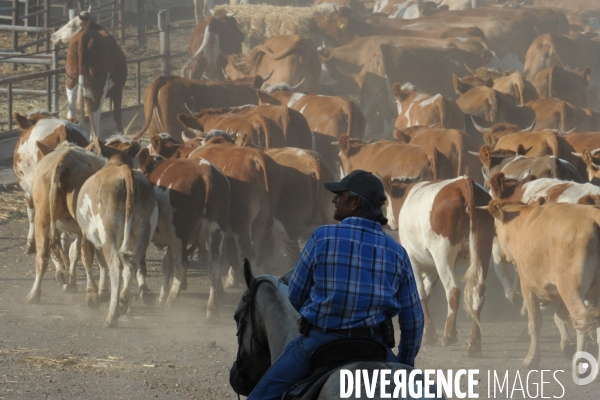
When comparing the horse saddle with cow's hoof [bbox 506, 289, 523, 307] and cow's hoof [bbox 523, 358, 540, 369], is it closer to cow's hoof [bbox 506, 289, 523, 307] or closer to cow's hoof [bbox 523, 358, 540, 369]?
cow's hoof [bbox 523, 358, 540, 369]

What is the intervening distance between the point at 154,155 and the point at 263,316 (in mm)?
7683

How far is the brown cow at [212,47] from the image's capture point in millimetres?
23797

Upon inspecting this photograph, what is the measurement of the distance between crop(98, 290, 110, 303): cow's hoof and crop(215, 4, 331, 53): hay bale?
653 inches

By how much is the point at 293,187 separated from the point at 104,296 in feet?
9.46

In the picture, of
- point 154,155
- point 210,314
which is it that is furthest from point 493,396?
point 154,155

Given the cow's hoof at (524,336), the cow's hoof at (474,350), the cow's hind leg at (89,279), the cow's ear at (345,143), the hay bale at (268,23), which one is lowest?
the cow's hoof at (524,336)

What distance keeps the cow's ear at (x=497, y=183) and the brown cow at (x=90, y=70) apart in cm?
958

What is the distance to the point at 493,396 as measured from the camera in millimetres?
7527

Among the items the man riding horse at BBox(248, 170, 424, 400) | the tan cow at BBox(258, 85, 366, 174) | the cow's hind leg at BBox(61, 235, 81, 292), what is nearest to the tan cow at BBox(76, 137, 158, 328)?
the cow's hind leg at BBox(61, 235, 81, 292)

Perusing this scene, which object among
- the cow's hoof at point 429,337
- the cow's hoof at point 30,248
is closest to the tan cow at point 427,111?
the cow's hoof at point 429,337

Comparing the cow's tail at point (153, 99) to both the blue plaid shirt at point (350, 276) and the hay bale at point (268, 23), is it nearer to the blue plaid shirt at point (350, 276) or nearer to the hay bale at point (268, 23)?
the hay bale at point (268, 23)

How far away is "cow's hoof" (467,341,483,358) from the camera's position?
29.0 ft

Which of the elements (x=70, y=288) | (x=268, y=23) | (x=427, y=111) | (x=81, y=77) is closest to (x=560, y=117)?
(x=427, y=111)

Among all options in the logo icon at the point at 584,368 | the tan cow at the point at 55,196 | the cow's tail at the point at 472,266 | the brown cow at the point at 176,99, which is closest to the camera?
the logo icon at the point at 584,368
